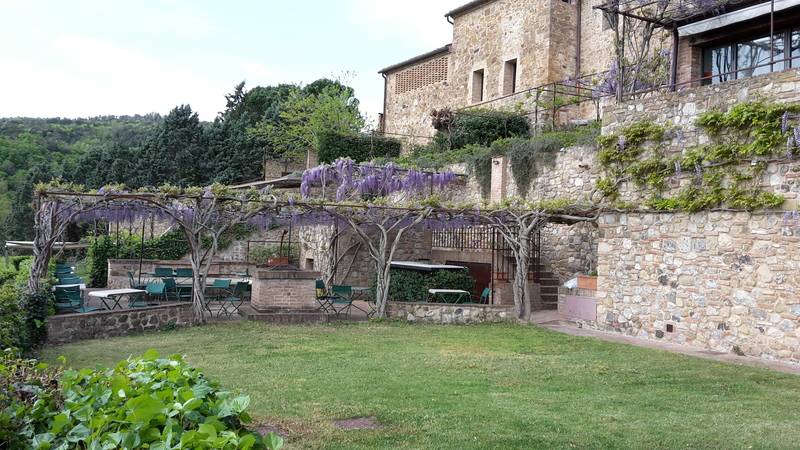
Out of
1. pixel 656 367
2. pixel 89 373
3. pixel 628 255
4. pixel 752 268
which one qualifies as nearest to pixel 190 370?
pixel 89 373

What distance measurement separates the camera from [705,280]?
30.5 ft

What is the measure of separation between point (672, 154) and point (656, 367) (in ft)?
12.0

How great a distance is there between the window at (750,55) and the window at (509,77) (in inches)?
354

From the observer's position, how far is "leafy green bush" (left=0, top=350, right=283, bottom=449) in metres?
2.53

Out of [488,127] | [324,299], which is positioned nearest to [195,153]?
[488,127]

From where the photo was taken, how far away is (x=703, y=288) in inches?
367

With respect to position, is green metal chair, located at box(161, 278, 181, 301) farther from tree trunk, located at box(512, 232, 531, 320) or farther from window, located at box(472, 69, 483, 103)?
window, located at box(472, 69, 483, 103)

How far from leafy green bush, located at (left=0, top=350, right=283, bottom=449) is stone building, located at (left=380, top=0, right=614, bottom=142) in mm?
16901

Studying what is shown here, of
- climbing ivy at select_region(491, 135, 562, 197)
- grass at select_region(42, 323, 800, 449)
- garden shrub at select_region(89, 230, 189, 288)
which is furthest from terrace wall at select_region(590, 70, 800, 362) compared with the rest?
garden shrub at select_region(89, 230, 189, 288)

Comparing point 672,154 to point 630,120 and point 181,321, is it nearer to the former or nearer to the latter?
point 630,120

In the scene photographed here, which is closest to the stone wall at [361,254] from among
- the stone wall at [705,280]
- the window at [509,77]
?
the stone wall at [705,280]

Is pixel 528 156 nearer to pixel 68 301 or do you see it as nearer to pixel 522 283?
pixel 522 283

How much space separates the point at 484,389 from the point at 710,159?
5109mm

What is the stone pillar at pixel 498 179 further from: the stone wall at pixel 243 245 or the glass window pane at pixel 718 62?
the stone wall at pixel 243 245
